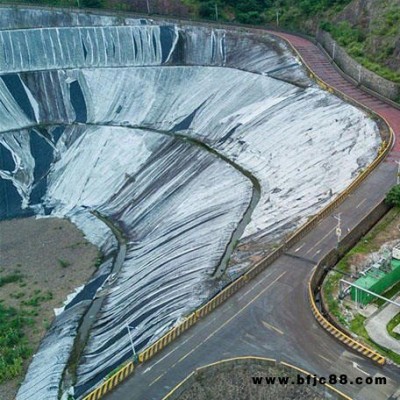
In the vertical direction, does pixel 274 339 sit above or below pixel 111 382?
above

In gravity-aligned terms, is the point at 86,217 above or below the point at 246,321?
below

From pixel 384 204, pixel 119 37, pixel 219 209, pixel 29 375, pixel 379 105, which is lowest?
pixel 29 375

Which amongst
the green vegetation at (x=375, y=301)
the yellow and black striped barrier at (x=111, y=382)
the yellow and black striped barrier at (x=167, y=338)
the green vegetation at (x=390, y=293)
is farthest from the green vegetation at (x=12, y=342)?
the green vegetation at (x=390, y=293)

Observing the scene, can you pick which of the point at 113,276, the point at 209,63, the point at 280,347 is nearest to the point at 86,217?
the point at 113,276

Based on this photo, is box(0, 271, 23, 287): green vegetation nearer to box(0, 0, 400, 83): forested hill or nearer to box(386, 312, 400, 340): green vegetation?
box(386, 312, 400, 340): green vegetation

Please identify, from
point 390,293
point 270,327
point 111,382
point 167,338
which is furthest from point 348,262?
point 111,382

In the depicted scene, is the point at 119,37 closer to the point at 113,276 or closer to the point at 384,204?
the point at 113,276

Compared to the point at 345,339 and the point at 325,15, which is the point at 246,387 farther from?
the point at 325,15
